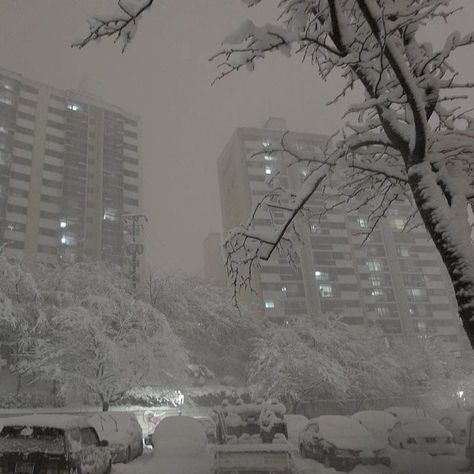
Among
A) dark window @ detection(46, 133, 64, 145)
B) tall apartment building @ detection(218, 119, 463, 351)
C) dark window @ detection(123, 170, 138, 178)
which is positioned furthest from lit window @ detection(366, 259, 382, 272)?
dark window @ detection(46, 133, 64, 145)

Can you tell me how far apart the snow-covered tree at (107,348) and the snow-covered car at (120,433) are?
22.1 feet

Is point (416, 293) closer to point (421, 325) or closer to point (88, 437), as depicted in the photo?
point (421, 325)

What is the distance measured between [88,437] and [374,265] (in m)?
79.9

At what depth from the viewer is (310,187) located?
6.89 m

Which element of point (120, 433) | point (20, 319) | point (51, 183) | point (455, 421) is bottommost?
point (455, 421)

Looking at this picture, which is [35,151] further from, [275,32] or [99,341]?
[275,32]

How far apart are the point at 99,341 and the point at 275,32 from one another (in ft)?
61.4

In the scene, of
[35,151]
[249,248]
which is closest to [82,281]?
[249,248]

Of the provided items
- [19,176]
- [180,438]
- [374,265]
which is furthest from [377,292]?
[180,438]

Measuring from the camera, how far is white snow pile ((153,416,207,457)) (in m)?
13.1

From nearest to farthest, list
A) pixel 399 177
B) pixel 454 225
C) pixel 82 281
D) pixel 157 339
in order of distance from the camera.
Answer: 1. pixel 454 225
2. pixel 399 177
3. pixel 157 339
4. pixel 82 281

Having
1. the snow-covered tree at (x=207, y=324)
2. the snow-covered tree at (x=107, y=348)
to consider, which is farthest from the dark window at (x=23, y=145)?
the snow-covered tree at (x=107, y=348)

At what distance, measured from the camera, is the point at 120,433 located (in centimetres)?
1403

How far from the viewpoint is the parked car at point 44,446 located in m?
8.65
